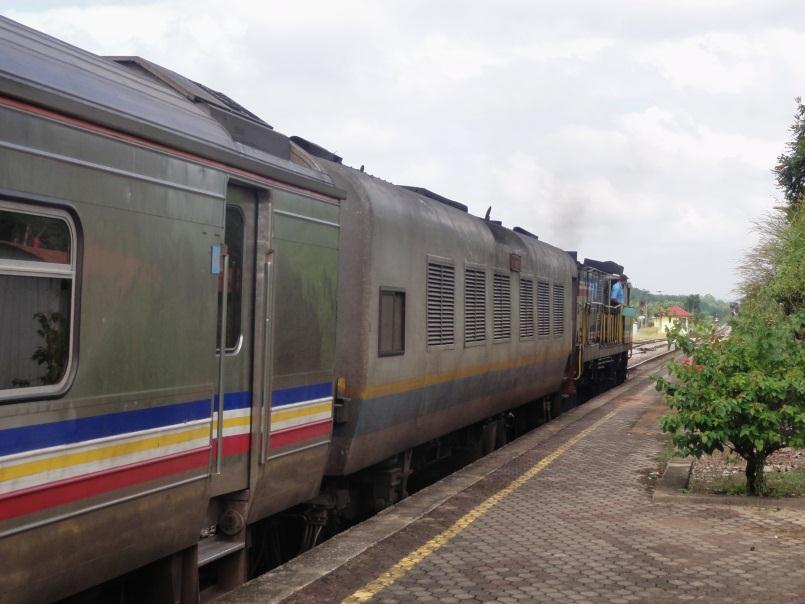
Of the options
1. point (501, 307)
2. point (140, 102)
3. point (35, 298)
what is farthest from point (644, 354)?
point (35, 298)

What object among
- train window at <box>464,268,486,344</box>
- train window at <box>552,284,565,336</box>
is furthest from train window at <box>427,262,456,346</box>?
train window at <box>552,284,565,336</box>

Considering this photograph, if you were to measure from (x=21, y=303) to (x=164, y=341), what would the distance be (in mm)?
1065

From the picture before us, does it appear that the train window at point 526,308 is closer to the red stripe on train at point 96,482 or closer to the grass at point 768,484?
the grass at point 768,484

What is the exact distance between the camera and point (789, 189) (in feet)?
130

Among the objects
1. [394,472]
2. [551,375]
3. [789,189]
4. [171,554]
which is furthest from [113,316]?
[789,189]

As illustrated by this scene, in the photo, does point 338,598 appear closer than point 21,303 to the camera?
No

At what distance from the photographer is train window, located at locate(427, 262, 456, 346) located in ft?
32.2

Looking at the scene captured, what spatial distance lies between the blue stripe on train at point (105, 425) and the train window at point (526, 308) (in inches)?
315

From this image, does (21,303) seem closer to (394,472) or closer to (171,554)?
(171,554)

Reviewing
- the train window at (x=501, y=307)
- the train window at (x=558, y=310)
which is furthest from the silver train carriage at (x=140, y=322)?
the train window at (x=558, y=310)

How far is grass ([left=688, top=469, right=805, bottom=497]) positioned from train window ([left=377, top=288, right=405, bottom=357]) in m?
3.33

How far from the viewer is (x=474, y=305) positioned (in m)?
11.5

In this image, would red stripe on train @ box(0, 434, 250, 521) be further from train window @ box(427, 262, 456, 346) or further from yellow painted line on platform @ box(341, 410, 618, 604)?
train window @ box(427, 262, 456, 346)

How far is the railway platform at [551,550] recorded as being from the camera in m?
6.30
